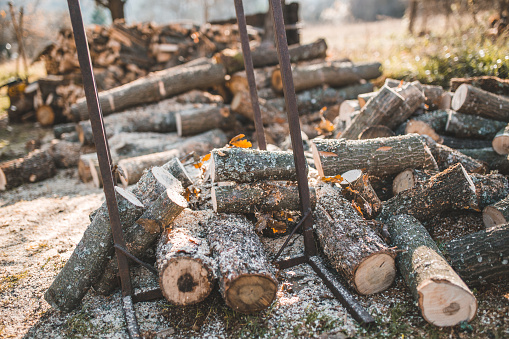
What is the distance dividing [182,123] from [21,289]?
3.84m

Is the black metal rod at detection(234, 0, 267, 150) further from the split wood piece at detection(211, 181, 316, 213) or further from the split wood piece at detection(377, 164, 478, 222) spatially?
the split wood piece at detection(377, 164, 478, 222)

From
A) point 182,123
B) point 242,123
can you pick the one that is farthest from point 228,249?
point 242,123

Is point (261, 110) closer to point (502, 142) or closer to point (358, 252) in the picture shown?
point (502, 142)

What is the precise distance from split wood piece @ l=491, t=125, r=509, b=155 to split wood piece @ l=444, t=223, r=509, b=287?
5.93 ft

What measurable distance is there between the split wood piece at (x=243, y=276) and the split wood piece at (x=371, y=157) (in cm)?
128

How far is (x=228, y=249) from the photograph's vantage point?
8.68ft

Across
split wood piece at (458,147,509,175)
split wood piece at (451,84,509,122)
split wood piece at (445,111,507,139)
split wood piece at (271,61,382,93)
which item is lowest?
split wood piece at (458,147,509,175)

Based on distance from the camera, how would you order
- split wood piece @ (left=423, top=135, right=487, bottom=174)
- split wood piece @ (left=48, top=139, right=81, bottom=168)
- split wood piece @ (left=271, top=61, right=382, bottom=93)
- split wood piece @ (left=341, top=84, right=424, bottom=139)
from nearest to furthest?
split wood piece @ (left=423, top=135, right=487, bottom=174) → split wood piece @ (left=341, top=84, right=424, bottom=139) → split wood piece @ (left=48, top=139, right=81, bottom=168) → split wood piece @ (left=271, top=61, right=382, bottom=93)

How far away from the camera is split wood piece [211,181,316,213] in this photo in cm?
306

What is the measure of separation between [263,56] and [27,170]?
5.06 m

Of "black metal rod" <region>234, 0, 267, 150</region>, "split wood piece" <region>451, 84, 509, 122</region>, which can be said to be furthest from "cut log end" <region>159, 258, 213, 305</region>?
"split wood piece" <region>451, 84, 509, 122</region>

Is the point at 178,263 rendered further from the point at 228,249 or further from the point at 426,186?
the point at 426,186

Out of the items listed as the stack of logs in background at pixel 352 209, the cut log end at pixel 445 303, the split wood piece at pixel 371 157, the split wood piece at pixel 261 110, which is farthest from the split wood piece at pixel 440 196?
the split wood piece at pixel 261 110

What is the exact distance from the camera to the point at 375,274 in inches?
107
